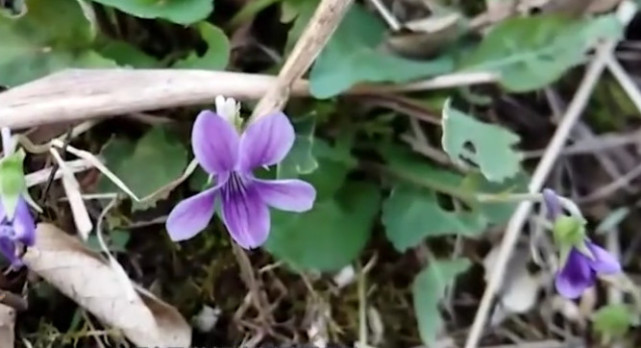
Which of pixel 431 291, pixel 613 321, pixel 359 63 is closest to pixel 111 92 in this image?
pixel 359 63

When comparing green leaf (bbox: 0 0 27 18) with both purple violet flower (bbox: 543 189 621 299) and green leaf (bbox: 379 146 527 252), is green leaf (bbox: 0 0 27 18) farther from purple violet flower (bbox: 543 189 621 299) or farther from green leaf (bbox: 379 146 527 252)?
purple violet flower (bbox: 543 189 621 299)

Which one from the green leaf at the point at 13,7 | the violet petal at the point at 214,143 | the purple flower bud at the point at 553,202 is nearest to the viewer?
the violet petal at the point at 214,143

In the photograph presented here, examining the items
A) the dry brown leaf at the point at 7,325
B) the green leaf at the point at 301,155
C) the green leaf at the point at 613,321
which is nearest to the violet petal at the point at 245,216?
the green leaf at the point at 301,155

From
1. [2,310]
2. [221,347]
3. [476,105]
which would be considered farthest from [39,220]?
[476,105]

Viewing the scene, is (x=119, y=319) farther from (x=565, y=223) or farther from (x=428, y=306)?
(x=565, y=223)

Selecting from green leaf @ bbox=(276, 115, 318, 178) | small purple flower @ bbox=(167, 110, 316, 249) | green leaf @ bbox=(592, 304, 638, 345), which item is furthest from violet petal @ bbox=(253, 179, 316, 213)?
green leaf @ bbox=(592, 304, 638, 345)

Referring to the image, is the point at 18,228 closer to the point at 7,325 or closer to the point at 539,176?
the point at 7,325

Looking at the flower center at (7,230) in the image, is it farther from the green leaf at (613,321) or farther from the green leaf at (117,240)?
the green leaf at (613,321)
